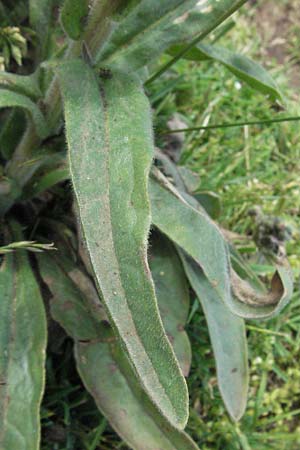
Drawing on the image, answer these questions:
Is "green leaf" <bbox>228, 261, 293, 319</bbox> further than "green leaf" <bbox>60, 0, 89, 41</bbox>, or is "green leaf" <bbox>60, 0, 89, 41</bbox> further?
"green leaf" <bbox>228, 261, 293, 319</bbox>

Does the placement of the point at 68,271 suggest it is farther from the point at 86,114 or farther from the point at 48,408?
the point at 86,114

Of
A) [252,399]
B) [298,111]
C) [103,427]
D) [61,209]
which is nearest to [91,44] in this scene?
[61,209]

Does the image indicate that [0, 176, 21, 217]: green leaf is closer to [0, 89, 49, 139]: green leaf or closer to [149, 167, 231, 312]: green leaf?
[0, 89, 49, 139]: green leaf

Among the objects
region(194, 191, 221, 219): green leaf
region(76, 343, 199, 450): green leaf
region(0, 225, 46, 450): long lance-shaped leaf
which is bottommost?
region(76, 343, 199, 450): green leaf

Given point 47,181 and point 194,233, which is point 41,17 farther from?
point 194,233

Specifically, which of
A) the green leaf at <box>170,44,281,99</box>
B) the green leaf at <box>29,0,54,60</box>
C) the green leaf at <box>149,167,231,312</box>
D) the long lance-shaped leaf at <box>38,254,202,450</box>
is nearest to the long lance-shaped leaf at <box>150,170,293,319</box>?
the green leaf at <box>149,167,231,312</box>

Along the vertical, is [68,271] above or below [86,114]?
below
